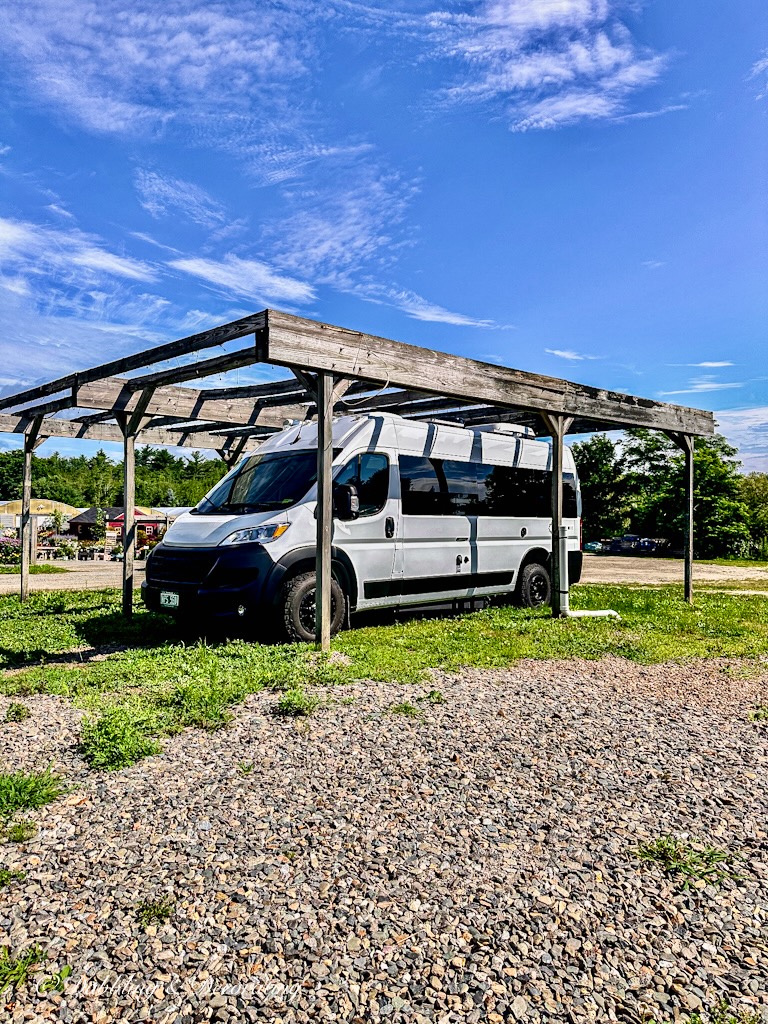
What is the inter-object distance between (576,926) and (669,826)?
42.8 inches

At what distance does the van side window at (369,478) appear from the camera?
8484 mm

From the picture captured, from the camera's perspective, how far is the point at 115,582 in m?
16.0

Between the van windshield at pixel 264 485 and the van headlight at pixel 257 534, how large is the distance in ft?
1.20

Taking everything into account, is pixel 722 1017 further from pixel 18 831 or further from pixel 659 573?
pixel 659 573

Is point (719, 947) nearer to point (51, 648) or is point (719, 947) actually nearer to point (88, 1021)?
point (88, 1021)

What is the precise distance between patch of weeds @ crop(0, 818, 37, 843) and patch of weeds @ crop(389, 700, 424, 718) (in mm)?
2502

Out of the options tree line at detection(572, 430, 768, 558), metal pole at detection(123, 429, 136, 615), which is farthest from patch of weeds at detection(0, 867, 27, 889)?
tree line at detection(572, 430, 768, 558)

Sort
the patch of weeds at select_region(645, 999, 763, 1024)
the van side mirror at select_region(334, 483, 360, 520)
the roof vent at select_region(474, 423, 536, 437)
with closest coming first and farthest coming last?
the patch of weeds at select_region(645, 999, 763, 1024) → the van side mirror at select_region(334, 483, 360, 520) → the roof vent at select_region(474, 423, 536, 437)

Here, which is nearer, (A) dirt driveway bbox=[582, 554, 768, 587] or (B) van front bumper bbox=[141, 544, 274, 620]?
(B) van front bumper bbox=[141, 544, 274, 620]

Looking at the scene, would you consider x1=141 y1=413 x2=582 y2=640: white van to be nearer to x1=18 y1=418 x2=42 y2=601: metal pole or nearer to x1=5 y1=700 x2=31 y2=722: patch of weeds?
x1=5 y1=700 x2=31 y2=722: patch of weeds

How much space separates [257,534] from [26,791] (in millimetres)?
4255

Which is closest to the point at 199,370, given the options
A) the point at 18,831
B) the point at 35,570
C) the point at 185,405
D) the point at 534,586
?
the point at 185,405

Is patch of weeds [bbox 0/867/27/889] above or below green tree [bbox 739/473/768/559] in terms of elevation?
below

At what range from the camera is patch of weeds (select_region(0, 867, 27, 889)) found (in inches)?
113
